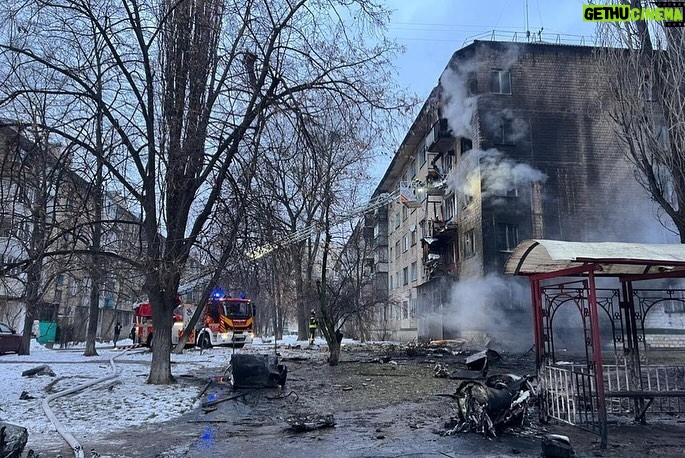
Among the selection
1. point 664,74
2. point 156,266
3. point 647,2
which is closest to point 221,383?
point 156,266

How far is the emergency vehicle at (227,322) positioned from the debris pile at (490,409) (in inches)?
836

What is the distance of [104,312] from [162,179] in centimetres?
5125

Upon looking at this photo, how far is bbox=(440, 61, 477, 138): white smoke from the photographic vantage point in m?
27.1

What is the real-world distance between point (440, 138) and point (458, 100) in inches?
99.7

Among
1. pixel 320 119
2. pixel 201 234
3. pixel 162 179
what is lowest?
pixel 201 234

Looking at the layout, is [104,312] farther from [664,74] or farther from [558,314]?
[664,74]

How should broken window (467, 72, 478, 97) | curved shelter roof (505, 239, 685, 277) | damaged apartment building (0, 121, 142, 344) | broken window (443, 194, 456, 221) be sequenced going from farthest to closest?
1. broken window (443, 194, 456, 221)
2. broken window (467, 72, 478, 97)
3. damaged apartment building (0, 121, 142, 344)
4. curved shelter roof (505, 239, 685, 277)

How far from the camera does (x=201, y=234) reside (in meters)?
12.1

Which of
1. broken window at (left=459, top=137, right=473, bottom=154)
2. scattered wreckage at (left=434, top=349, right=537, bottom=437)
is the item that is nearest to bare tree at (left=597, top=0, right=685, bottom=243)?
scattered wreckage at (left=434, top=349, right=537, bottom=437)

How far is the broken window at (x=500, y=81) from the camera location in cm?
2659

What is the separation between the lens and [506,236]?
2534cm

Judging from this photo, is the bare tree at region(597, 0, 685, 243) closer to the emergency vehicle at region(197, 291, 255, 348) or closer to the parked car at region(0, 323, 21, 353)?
the emergency vehicle at region(197, 291, 255, 348)

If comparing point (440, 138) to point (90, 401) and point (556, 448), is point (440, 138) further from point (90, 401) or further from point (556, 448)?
point (556, 448)

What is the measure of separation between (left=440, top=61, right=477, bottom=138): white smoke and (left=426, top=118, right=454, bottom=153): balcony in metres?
0.33
